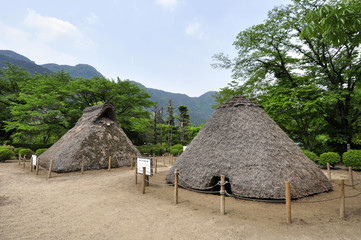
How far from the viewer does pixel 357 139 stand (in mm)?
13891

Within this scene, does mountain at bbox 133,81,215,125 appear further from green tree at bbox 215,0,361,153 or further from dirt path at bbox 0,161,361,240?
dirt path at bbox 0,161,361,240

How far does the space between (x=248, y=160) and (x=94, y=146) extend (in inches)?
396

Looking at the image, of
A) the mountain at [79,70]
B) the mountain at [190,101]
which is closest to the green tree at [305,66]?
the mountain at [190,101]

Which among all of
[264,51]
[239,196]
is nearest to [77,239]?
[239,196]

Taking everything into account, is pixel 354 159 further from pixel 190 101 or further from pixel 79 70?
pixel 79 70

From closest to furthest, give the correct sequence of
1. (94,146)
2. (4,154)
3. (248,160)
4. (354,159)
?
(248,160), (354,159), (94,146), (4,154)

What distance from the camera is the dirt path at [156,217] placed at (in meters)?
3.69

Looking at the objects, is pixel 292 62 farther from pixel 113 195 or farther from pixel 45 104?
pixel 45 104

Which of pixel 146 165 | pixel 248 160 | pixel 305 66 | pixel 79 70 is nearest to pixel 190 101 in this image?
pixel 79 70

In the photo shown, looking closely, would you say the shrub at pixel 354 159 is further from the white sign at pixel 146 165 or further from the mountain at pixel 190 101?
the mountain at pixel 190 101

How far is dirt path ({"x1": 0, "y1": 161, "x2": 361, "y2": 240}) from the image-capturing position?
3.69 m

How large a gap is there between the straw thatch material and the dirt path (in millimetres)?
3990

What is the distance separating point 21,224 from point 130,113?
59.0 feet

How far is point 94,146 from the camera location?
38.9 feet
